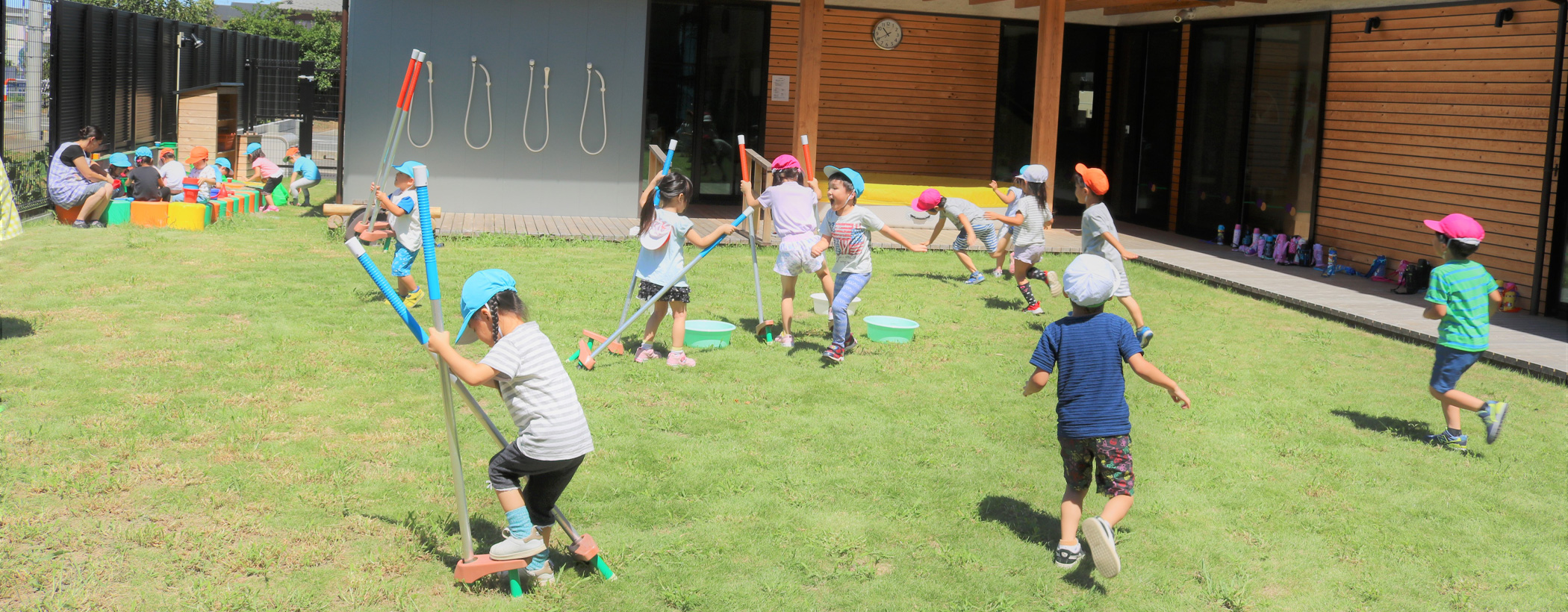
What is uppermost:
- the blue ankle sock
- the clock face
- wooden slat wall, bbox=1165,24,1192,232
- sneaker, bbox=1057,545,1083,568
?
the clock face

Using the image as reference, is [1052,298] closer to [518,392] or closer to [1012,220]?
[1012,220]

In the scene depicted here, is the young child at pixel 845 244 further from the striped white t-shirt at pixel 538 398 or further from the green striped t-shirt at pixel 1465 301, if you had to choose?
the striped white t-shirt at pixel 538 398

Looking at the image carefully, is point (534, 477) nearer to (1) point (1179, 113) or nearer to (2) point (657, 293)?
(2) point (657, 293)

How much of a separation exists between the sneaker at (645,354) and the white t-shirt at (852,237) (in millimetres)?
1284

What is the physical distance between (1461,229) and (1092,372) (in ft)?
10.0

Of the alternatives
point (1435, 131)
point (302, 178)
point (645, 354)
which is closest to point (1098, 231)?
point (645, 354)

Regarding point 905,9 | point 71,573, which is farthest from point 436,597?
point 905,9

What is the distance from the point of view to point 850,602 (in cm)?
404

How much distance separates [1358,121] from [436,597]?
11.7 m

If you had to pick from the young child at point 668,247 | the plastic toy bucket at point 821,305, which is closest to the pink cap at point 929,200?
the plastic toy bucket at point 821,305

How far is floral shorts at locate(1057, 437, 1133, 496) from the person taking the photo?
4281 mm

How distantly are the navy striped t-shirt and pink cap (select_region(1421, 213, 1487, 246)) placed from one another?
283 centimetres

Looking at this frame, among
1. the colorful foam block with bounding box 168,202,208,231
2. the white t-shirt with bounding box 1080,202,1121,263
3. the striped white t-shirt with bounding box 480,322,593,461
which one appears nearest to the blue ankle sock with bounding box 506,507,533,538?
the striped white t-shirt with bounding box 480,322,593,461

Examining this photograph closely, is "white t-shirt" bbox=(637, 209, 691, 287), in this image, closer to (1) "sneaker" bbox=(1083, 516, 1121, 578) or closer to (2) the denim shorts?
(1) "sneaker" bbox=(1083, 516, 1121, 578)
